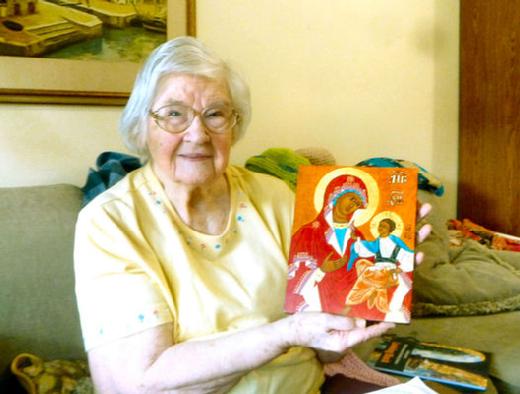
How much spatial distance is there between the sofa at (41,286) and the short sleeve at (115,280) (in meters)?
0.31

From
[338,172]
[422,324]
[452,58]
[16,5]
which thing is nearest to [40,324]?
[338,172]

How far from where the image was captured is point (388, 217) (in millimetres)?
895

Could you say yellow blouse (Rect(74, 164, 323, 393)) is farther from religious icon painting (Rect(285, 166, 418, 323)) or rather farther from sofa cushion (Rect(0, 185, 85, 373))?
sofa cushion (Rect(0, 185, 85, 373))

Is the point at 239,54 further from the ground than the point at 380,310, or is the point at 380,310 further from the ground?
the point at 239,54

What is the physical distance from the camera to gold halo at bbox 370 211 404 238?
2.91ft

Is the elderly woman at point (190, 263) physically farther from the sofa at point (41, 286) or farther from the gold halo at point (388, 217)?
the sofa at point (41, 286)

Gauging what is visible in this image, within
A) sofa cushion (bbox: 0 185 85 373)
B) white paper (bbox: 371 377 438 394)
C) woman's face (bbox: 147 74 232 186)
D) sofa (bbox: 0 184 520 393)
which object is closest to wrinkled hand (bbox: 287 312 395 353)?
white paper (bbox: 371 377 438 394)

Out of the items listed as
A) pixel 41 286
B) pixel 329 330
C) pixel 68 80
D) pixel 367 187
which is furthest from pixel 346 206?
pixel 68 80

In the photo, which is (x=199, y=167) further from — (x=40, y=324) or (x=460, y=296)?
(x=460, y=296)

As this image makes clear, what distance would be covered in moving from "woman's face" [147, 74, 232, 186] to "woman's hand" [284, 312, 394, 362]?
38cm

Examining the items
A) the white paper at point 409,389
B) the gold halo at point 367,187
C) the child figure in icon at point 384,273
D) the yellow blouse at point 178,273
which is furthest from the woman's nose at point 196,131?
the white paper at point 409,389

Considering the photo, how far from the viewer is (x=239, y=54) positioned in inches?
75.5

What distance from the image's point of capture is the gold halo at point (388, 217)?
0.89 meters

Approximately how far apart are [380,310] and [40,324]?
82 cm
